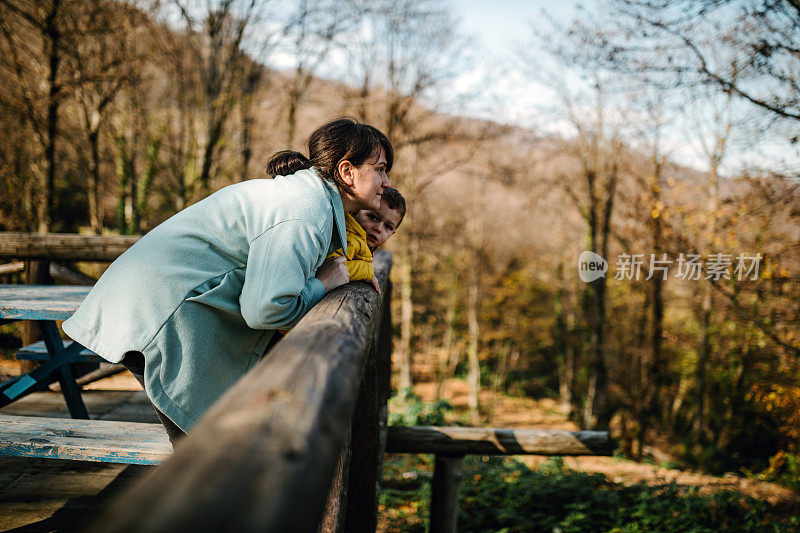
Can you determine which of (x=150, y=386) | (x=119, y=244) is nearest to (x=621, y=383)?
(x=119, y=244)

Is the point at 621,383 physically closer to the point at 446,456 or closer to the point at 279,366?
the point at 446,456

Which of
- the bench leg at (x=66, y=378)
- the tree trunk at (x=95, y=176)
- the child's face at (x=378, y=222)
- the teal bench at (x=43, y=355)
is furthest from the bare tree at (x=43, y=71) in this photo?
the child's face at (x=378, y=222)

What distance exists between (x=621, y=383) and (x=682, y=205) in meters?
7.26

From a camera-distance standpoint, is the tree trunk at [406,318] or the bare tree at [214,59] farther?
the tree trunk at [406,318]

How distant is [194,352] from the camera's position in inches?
59.6

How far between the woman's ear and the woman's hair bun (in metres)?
0.15

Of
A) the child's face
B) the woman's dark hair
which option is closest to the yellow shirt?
the woman's dark hair

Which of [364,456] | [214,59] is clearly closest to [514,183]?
[214,59]

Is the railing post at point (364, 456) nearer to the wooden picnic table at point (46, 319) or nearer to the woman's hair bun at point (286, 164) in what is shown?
the woman's hair bun at point (286, 164)

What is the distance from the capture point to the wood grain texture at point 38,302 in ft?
7.65

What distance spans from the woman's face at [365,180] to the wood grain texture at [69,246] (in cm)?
258

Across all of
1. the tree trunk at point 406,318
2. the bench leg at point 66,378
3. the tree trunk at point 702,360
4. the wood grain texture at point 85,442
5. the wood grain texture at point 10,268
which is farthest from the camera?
the tree trunk at point 406,318

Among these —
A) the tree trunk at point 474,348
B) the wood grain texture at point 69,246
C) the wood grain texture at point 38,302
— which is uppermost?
the wood grain texture at point 69,246

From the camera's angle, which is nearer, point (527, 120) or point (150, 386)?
point (150, 386)
